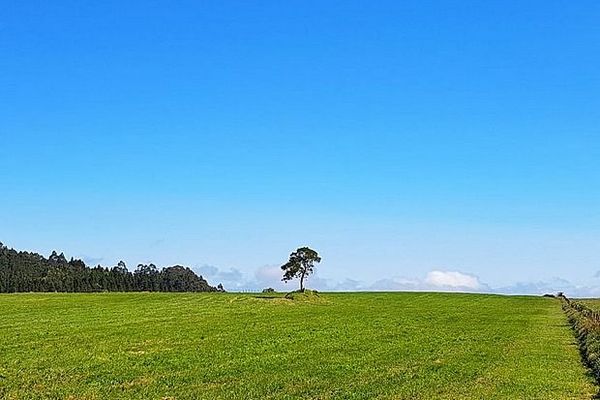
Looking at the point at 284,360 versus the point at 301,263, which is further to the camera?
the point at 301,263

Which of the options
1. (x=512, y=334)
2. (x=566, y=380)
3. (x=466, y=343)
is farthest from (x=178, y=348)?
(x=512, y=334)

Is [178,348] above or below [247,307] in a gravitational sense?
below

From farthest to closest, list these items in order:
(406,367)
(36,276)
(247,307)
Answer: (36,276) → (247,307) → (406,367)

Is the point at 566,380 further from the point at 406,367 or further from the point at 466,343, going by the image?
the point at 466,343

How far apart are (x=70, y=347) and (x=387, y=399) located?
2254 centimetres

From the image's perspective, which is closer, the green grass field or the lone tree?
the green grass field

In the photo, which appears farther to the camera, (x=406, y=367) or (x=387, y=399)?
(x=406, y=367)

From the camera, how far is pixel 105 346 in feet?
139

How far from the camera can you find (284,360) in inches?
1427

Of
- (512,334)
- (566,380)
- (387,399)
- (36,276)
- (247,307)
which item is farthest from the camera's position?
(36,276)

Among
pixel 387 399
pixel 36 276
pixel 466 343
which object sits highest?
pixel 36 276

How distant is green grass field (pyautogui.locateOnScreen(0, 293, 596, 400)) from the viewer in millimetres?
27078

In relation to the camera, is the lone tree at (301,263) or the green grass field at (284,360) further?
the lone tree at (301,263)

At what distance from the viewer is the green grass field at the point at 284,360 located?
27.1 m
